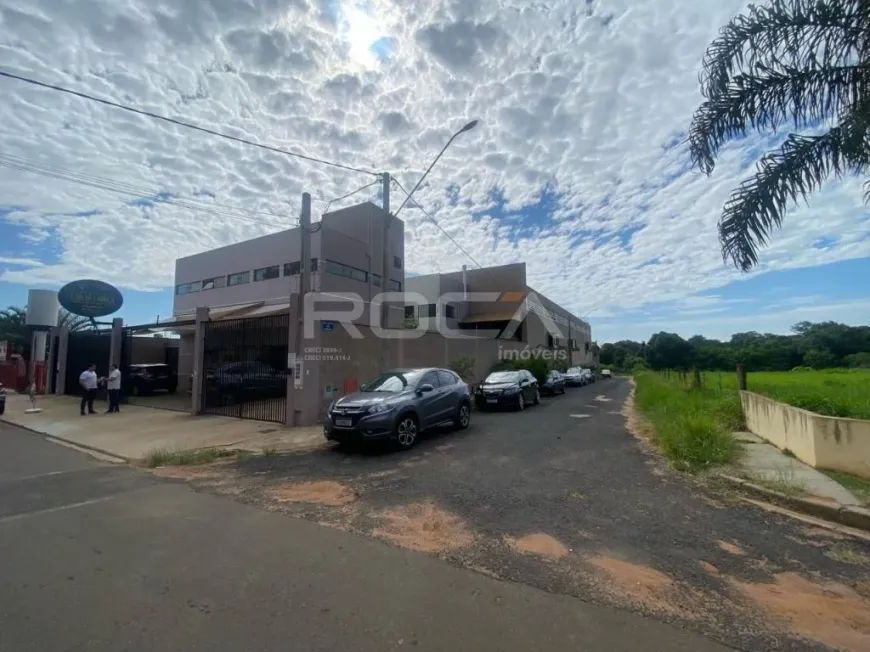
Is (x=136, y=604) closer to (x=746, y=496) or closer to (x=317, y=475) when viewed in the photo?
(x=317, y=475)

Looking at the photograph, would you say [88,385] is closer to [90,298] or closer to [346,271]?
[90,298]

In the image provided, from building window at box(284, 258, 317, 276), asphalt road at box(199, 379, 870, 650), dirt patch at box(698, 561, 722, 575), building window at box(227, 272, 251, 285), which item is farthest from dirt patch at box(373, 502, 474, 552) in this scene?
building window at box(227, 272, 251, 285)

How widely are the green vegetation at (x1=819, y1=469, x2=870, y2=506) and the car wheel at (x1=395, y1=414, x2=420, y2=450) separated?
6.72 m

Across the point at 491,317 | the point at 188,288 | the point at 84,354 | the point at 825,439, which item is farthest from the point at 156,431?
the point at 491,317

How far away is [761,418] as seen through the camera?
9.64 metres

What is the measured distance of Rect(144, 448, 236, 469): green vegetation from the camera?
8148mm

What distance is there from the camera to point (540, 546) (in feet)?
14.1

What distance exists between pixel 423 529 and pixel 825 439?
6222 millimetres

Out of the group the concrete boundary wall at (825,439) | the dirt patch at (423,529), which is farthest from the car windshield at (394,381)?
the concrete boundary wall at (825,439)

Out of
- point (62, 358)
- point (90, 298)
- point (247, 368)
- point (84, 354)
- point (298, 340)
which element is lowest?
point (247, 368)

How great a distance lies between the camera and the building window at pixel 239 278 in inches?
1085

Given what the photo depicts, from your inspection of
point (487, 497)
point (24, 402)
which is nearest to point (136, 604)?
point (487, 497)

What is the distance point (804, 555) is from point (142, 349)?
86.5 feet

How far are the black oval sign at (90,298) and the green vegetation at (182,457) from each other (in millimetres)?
13783
